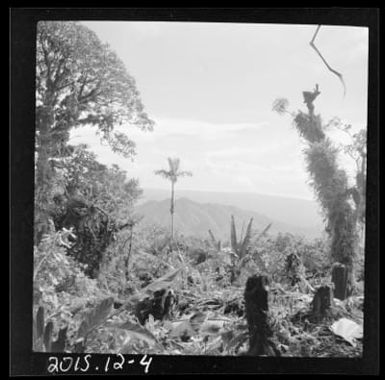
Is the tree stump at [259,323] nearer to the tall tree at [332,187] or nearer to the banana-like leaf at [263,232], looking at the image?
the banana-like leaf at [263,232]

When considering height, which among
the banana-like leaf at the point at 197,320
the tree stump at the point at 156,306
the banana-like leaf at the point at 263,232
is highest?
the banana-like leaf at the point at 263,232

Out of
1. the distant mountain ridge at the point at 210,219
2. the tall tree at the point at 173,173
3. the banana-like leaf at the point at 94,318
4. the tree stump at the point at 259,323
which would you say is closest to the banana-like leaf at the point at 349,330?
the tree stump at the point at 259,323

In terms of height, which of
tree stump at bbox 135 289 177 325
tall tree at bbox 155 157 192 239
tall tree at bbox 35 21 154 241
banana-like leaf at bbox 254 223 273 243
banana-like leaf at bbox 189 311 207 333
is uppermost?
tall tree at bbox 35 21 154 241

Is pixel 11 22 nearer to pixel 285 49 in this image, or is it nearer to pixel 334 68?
pixel 285 49

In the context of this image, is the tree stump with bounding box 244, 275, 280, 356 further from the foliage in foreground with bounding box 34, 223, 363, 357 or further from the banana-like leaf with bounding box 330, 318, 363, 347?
the banana-like leaf with bounding box 330, 318, 363, 347

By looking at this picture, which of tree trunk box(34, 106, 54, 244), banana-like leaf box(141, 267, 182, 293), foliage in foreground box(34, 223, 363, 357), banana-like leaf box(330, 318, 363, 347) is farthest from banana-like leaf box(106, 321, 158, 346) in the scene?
banana-like leaf box(330, 318, 363, 347)

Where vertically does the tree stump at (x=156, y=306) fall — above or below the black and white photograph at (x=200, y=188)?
below
